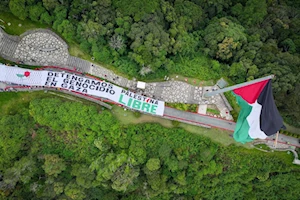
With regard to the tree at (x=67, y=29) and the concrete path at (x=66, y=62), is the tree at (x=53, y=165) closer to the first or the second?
the concrete path at (x=66, y=62)

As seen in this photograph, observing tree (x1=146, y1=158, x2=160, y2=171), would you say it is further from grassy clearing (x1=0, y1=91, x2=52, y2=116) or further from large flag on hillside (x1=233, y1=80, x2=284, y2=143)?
grassy clearing (x1=0, y1=91, x2=52, y2=116)

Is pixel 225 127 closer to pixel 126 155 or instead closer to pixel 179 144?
pixel 179 144

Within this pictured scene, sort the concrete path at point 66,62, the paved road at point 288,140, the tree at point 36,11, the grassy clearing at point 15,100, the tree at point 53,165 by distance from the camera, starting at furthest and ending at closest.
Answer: the paved road at point 288,140
the concrete path at point 66,62
the grassy clearing at point 15,100
the tree at point 36,11
the tree at point 53,165

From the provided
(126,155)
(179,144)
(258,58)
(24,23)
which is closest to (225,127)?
(179,144)

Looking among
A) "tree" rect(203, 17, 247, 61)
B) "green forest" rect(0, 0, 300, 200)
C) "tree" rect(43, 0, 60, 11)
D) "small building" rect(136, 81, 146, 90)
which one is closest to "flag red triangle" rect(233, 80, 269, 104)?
"green forest" rect(0, 0, 300, 200)

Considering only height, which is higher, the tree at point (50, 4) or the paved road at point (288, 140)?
the tree at point (50, 4)

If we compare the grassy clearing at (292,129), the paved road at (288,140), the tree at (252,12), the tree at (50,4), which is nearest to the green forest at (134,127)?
the tree at (50,4)

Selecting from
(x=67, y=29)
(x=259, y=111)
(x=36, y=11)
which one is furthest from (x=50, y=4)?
(x=259, y=111)

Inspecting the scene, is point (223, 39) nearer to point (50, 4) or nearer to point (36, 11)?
point (50, 4)
